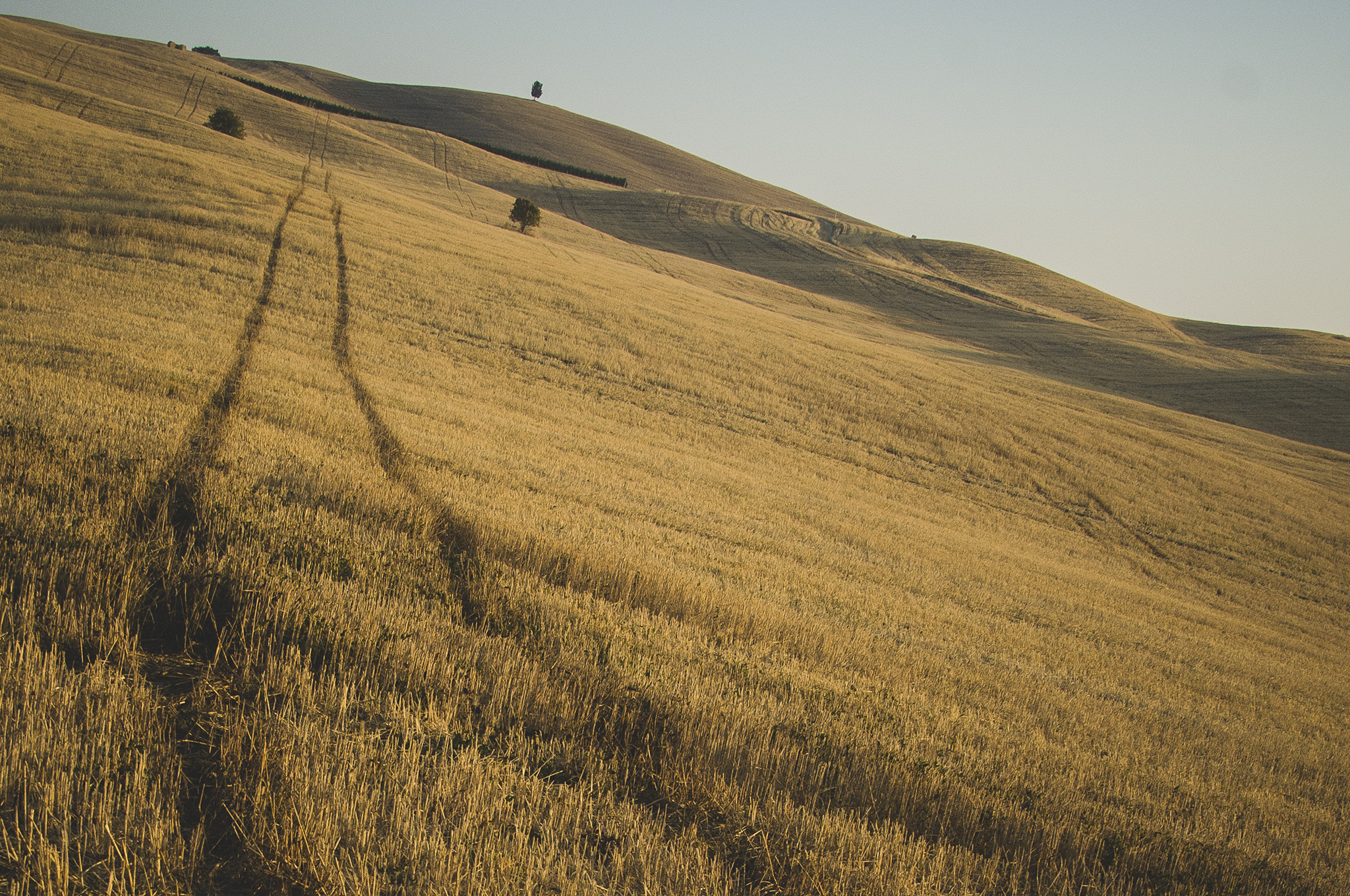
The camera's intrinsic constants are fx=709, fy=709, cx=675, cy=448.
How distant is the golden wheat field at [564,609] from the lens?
10.9ft

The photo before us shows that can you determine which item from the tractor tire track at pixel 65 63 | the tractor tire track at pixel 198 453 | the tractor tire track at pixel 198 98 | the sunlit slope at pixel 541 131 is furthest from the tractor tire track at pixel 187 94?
the tractor tire track at pixel 198 453

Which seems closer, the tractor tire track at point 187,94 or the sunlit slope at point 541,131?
the tractor tire track at point 187,94

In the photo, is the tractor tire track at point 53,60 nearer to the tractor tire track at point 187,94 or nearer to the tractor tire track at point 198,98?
the tractor tire track at point 187,94

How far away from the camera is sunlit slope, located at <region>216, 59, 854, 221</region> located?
127375mm

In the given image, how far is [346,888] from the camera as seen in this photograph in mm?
2758

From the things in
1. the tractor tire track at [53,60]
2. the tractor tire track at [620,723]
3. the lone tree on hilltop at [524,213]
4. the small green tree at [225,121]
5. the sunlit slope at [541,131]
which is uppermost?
the sunlit slope at [541,131]

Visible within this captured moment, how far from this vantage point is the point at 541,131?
135m

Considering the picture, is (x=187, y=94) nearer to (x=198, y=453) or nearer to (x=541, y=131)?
(x=541, y=131)

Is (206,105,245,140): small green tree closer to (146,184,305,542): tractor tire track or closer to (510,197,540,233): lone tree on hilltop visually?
(510,197,540,233): lone tree on hilltop

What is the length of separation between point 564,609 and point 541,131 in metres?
145

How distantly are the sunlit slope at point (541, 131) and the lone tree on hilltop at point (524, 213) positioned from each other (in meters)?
66.5

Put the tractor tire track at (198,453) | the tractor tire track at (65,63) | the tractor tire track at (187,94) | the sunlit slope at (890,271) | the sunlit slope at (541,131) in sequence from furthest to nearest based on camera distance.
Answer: the sunlit slope at (541,131) → the tractor tire track at (187,94) → the tractor tire track at (65,63) → the sunlit slope at (890,271) → the tractor tire track at (198,453)

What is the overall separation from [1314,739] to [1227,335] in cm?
8761

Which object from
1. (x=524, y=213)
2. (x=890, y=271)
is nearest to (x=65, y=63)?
(x=524, y=213)
